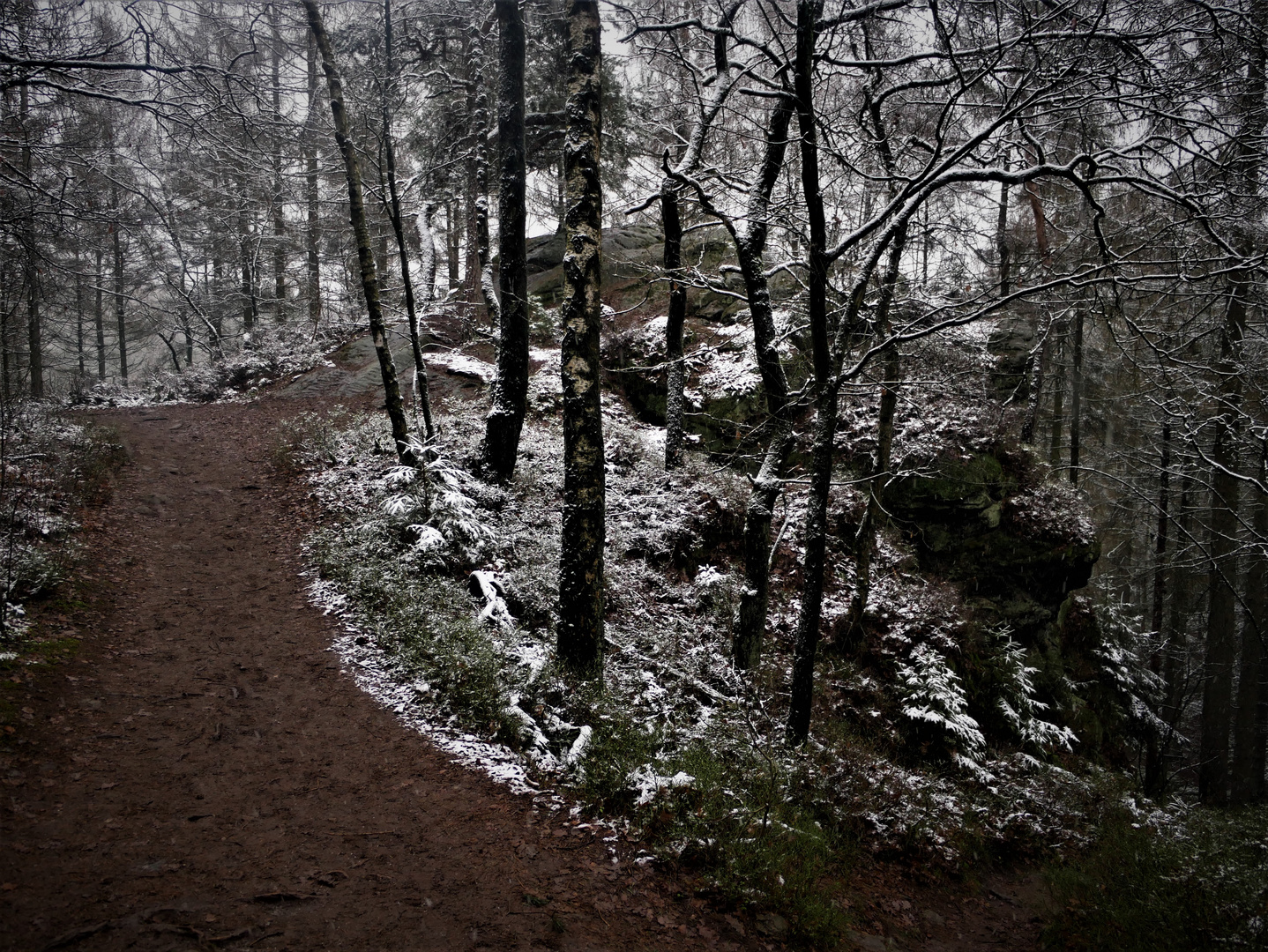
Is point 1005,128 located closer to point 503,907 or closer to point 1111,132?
point 1111,132

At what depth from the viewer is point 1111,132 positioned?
6785mm

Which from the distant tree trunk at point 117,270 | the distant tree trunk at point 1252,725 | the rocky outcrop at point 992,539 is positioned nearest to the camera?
the distant tree trunk at point 117,270

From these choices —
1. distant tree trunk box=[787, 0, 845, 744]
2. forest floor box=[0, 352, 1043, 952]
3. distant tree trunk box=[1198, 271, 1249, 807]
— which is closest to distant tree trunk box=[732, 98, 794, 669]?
distant tree trunk box=[787, 0, 845, 744]

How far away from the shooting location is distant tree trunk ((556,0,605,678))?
253 inches

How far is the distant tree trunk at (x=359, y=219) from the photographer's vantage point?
31.9 feet

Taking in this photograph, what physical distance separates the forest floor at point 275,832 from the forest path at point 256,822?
0.02 meters

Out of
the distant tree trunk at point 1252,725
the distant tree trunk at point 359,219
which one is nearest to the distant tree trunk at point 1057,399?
the distant tree trunk at point 1252,725

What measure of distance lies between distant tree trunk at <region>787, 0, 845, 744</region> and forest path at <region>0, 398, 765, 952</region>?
8.88 feet

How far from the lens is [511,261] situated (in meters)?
10.4

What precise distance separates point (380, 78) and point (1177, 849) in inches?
631

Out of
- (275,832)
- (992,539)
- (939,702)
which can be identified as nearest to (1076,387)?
(992,539)

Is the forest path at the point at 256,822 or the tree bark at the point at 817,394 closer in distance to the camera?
the forest path at the point at 256,822

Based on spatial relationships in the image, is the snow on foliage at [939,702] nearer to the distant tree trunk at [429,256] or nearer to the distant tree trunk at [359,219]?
the distant tree trunk at [359,219]

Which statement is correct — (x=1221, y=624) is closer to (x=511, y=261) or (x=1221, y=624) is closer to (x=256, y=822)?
(x=511, y=261)
